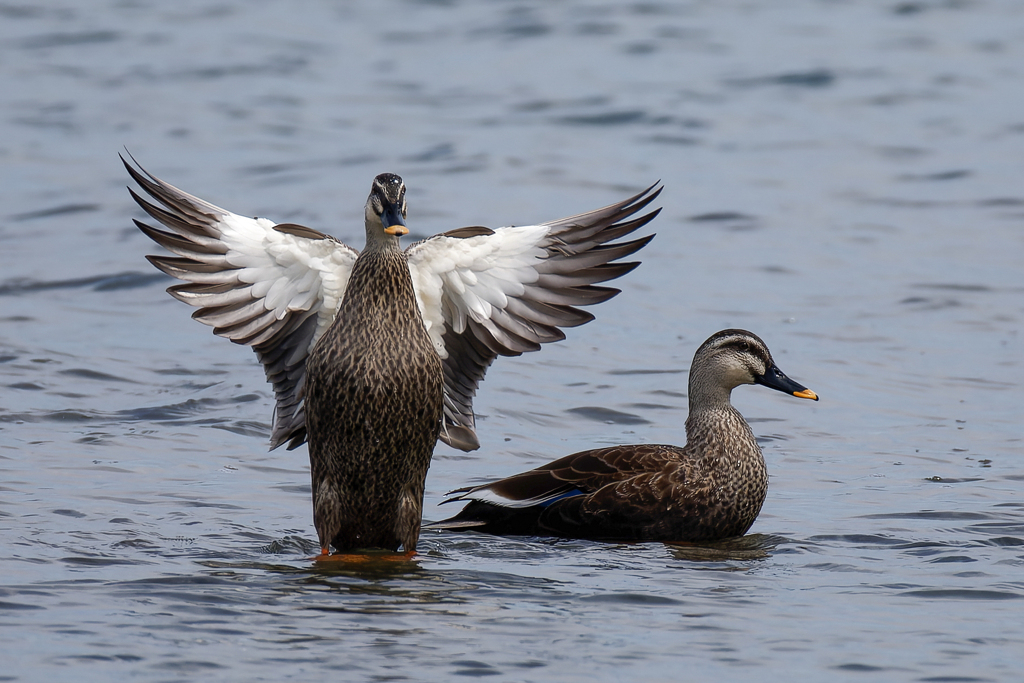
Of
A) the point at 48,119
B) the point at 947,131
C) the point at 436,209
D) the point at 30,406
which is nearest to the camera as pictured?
the point at 30,406

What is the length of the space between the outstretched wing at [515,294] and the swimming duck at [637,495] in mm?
374

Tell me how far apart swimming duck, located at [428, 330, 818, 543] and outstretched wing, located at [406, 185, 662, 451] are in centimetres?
37

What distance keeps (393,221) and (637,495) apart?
6.22 ft

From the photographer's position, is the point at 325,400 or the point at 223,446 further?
the point at 223,446

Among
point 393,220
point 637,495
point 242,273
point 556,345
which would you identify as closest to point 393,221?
point 393,220

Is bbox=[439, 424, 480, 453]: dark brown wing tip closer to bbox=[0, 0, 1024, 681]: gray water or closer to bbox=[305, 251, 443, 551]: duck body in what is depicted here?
bbox=[0, 0, 1024, 681]: gray water

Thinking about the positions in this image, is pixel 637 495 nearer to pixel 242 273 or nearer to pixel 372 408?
pixel 372 408

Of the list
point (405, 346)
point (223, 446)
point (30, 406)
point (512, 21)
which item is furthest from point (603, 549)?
point (512, 21)

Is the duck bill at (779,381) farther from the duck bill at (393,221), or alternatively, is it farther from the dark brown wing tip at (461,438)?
the duck bill at (393,221)

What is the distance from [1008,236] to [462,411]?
846 centimetres

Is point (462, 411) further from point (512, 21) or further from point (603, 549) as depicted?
point (512, 21)

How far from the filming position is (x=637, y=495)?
7355 millimetres

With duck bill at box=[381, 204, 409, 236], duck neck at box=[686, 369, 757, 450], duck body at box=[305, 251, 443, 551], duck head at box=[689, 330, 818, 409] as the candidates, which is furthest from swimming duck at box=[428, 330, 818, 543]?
duck bill at box=[381, 204, 409, 236]

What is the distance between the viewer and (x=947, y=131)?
61.6 ft
